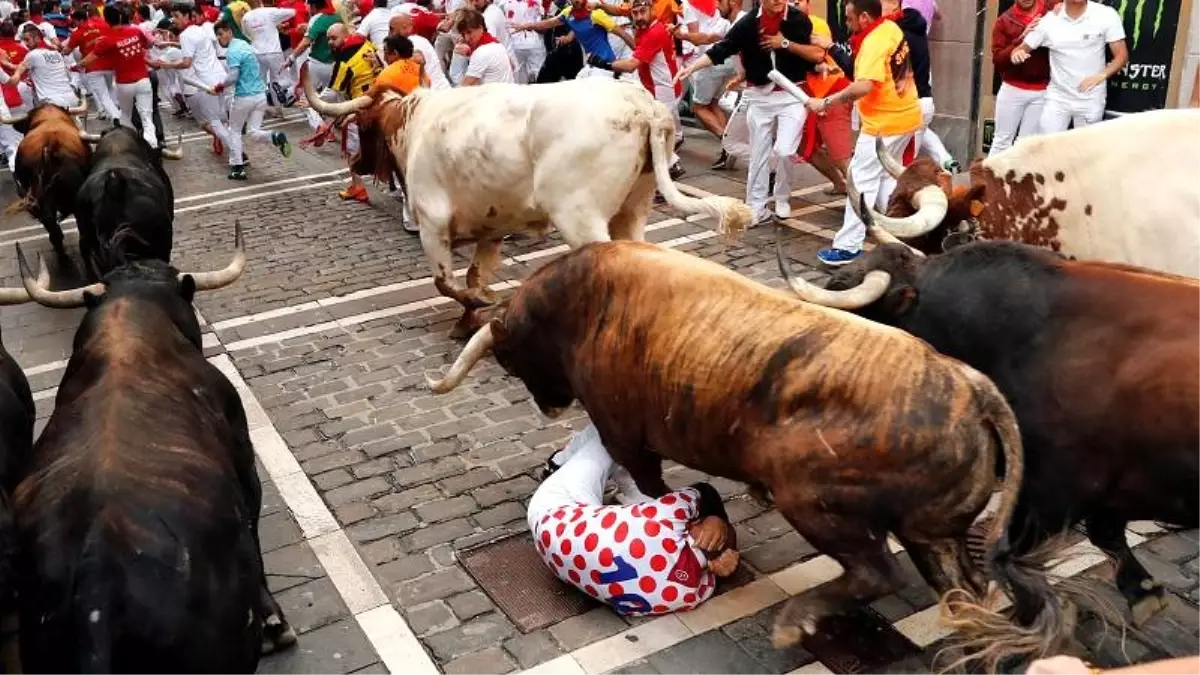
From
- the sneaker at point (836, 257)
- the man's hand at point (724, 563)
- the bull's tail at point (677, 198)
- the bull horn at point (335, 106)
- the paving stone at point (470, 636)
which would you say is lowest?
the sneaker at point (836, 257)

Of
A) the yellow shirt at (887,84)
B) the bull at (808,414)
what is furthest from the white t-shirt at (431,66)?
the bull at (808,414)

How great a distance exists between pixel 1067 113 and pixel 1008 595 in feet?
21.7

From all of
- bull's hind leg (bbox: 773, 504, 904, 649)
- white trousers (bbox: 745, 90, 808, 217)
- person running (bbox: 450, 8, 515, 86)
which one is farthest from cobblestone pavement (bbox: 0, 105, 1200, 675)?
person running (bbox: 450, 8, 515, 86)

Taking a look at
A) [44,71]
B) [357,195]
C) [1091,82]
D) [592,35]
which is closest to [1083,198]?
[1091,82]

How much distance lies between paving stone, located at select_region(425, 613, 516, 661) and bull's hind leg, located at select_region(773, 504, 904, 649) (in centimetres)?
128

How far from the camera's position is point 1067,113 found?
9.27 meters

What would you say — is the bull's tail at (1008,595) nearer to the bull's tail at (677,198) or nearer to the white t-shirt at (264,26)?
the bull's tail at (677,198)

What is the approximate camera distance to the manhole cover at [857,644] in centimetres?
438

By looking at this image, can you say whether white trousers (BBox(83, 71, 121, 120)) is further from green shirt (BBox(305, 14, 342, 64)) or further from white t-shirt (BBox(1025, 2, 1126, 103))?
white t-shirt (BBox(1025, 2, 1126, 103))

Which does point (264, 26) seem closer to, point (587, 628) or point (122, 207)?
point (122, 207)

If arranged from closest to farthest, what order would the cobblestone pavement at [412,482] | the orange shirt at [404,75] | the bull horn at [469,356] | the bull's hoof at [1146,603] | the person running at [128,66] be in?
1. the bull's hoof at [1146,603]
2. the cobblestone pavement at [412,482]
3. the bull horn at [469,356]
4. the orange shirt at [404,75]
5. the person running at [128,66]

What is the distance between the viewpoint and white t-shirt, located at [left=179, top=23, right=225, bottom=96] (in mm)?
14709

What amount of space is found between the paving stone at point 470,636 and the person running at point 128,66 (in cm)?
1172

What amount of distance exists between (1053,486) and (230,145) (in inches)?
501
